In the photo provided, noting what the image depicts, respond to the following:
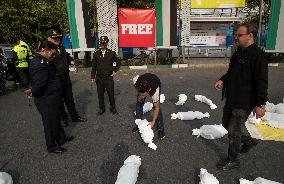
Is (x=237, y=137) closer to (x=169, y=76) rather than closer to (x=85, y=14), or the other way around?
(x=169, y=76)

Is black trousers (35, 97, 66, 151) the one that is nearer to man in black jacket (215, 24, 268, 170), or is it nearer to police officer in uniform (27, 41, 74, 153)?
police officer in uniform (27, 41, 74, 153)

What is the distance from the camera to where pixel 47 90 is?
4.73 m

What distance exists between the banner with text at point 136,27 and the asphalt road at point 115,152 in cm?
626

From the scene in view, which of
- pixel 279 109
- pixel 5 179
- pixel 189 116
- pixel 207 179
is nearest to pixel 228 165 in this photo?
pixel 207 179

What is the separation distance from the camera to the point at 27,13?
17.8 metres

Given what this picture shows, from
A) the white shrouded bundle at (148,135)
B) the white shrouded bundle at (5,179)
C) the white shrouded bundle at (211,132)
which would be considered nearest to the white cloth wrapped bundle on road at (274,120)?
the white shrouded bundle at (211,132)

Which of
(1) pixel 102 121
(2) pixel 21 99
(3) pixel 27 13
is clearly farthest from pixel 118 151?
(3) pixel 27 13

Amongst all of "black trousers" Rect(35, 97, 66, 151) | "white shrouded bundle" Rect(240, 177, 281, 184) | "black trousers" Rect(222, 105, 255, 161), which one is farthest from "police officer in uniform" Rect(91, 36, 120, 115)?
"white shrouded bundle" Rect(240, 177, 281, 184)

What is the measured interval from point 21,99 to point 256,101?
7518 millimetres

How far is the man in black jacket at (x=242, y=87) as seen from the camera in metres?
3.75

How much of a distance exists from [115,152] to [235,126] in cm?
217

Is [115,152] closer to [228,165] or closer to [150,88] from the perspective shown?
[150,88]

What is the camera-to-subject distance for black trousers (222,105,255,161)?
407 cm

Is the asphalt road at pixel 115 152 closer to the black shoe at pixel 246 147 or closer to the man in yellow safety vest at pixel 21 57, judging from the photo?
the black shoe at pixel 246 147
